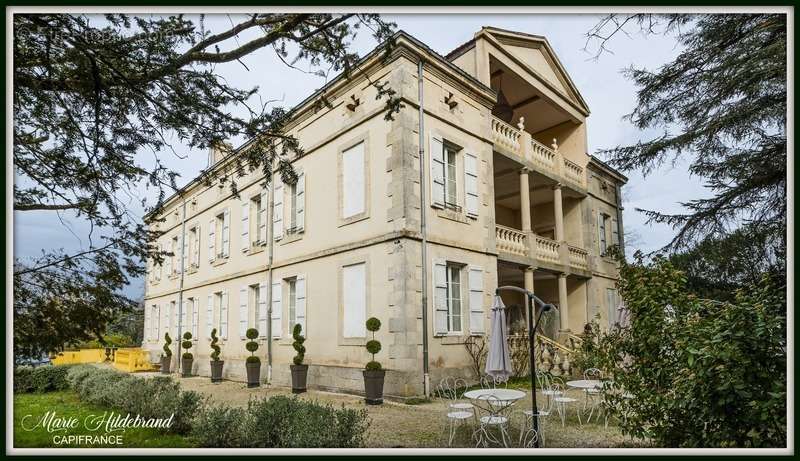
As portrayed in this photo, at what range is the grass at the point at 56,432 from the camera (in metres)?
4.15

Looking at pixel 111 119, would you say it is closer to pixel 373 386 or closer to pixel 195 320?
pixel 373 386

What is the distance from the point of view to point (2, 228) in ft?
13.9

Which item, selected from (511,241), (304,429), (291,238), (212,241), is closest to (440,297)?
(511,241)

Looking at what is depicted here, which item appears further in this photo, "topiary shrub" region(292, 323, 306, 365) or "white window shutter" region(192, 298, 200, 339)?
"white window shutter" region(192, 298, 200, 339)

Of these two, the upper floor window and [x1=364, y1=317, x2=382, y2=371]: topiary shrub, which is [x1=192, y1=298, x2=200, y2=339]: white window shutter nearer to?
[x1=364, y1=317, x2=382, y2=371]: topiary shrub

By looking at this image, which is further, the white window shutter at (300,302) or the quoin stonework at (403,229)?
the white window shutter at (300,302)

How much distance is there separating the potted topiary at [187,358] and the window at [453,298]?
4377 millimetres

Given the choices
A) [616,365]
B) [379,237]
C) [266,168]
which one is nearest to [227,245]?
[379,237]

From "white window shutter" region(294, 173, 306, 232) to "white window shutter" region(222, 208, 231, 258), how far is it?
4.20 feet

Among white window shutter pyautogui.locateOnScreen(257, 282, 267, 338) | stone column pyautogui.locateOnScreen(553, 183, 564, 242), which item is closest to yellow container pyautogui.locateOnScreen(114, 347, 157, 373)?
white window shutter pyautogui.locateOnScreen(257, 282, 267, 338)

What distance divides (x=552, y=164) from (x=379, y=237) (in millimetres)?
4327

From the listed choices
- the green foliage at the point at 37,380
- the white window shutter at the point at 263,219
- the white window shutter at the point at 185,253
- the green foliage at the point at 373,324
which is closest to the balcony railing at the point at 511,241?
the green foliage at the point at 373,324

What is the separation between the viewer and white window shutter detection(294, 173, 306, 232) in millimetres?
8594

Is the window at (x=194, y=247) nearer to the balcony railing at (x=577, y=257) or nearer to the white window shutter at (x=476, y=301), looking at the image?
the white window shutter at (x=476, y=301)
